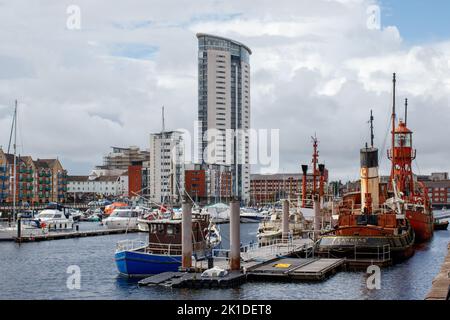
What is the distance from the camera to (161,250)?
4847 centimetres

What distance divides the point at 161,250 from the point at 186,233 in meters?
6.98

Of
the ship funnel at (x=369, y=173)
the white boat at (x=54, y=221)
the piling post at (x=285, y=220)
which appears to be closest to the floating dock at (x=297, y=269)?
the piling post at (x=285, y=220)

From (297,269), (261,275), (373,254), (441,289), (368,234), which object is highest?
(368,234)

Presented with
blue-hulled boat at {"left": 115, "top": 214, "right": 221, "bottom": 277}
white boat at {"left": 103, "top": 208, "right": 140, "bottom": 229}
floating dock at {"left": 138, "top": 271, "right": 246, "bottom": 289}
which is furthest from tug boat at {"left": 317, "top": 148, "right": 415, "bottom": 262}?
white boat at {"left": 103, "top": 208, "right": 140, "bottom": 229}

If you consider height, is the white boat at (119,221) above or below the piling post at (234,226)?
below

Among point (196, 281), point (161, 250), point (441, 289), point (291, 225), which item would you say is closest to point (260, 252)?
point (161, 250)

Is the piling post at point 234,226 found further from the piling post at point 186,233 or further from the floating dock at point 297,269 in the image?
the piling post at point 186,233

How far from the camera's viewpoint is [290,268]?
145 feet

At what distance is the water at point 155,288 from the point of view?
38031mm

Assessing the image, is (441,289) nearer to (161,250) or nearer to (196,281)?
(196,281)

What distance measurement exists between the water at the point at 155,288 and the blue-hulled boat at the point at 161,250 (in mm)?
1327

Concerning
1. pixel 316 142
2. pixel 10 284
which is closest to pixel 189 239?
pixel 10 284

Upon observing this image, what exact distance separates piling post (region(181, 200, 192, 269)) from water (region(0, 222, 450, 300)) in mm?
3702
